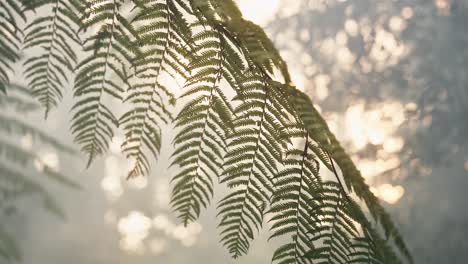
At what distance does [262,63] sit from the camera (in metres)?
0.73

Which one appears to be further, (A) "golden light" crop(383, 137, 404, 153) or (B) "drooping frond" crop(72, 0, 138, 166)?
(A) "golden light" crop(383, 137, 404, 153)

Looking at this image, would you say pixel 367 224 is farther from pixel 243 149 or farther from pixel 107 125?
pixel 107 125

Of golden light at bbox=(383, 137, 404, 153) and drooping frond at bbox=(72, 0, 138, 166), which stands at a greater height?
golden light at bbox=(383, 137, 404, 153)

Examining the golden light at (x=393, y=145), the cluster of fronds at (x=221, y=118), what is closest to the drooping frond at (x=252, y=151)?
the cluster of fronds at (x=221, y=118)

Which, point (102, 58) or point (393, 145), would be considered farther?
point (393, 145)

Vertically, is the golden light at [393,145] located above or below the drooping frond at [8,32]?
above

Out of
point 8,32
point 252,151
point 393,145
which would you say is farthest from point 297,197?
point 393,145

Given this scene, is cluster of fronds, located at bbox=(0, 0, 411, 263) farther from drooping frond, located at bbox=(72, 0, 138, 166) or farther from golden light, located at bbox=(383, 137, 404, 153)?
golden light, located at bbox=(383, 137, 404, 153)

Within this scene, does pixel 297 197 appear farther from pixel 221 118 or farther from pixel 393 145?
pixel 393 145

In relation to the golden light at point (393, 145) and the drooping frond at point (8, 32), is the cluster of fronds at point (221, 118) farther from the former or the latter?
the golden light at point (393, 145)

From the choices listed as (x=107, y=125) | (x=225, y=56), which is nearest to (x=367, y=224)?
(x=225, y=56)

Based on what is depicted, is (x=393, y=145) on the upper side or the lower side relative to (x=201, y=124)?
upper

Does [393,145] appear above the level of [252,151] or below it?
above

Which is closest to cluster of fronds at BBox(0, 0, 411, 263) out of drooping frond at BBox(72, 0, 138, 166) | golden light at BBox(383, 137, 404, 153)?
drooping frond at BBox(72, 0, 138, 166)
